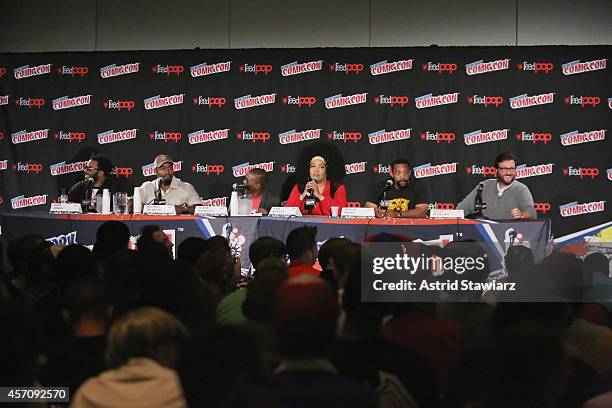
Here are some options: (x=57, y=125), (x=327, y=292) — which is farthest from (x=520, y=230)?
(x=57, y=125)

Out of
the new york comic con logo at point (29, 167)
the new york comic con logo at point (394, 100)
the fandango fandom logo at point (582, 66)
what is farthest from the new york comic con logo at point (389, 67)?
the new york comic con logo at point (29, 167)

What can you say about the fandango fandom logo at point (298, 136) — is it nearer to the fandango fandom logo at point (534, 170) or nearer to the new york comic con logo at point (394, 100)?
the new york comic con logo at point (394, 100)

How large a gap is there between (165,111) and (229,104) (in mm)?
711

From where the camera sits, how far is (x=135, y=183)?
8.95 m

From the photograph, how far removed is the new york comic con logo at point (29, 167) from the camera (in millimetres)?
9180

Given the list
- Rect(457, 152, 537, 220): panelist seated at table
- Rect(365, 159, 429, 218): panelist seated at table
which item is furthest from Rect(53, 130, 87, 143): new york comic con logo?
Rect(457, 152, 537, 220): panelist seated at table

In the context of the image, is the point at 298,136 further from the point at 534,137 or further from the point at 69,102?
the point at 69,102

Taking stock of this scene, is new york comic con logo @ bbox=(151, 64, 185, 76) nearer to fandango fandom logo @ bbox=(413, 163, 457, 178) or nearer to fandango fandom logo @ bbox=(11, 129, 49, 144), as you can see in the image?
fandango fandom logo @ bbox=(11, 129, 49, 144)

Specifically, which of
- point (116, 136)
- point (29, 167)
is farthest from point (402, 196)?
point (29, 167)

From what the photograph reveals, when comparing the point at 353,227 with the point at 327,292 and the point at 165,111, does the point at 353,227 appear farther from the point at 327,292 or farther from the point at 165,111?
the point at 327,292

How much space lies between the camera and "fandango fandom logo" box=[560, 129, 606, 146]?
27.2ft

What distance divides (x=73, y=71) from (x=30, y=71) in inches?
19.1

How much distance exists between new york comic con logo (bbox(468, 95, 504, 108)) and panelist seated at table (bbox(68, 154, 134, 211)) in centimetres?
369

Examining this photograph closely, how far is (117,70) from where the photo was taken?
358 inches
